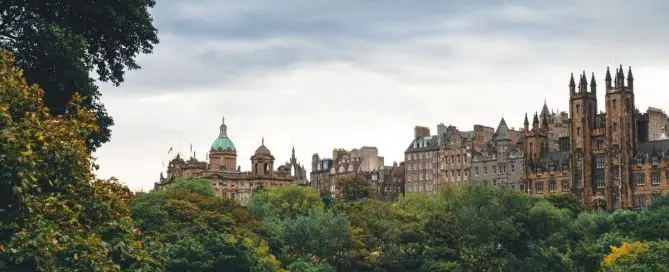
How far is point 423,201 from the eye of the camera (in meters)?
125

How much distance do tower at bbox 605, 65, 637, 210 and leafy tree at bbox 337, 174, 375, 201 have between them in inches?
1549

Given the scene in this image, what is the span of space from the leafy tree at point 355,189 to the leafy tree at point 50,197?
143 meters

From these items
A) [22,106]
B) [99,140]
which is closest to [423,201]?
[99,140]

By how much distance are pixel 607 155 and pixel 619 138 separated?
2864 mm

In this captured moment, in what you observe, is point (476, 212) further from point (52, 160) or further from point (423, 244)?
point (52, 160)

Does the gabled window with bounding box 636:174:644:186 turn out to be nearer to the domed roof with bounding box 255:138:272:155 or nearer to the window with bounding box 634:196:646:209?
the window with bounding box 634:196:646:209

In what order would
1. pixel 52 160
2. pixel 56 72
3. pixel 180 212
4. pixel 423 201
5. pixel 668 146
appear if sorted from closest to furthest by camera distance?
pixel 52 160 < pixel 56 72 < pixel 180 212 < pixel 423 201 < pixel 668 146

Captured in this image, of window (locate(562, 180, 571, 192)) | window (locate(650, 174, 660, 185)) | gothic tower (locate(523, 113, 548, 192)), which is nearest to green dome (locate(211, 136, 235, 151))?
gothic tower (locate(523, 113, 548, 192))

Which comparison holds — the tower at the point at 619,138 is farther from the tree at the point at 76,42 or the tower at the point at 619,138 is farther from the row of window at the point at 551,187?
the tree at the point at 76,42

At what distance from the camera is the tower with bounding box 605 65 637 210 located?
140250mm

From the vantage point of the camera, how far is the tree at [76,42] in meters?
28.9

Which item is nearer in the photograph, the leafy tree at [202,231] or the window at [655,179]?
the leafy tree at [202,231]

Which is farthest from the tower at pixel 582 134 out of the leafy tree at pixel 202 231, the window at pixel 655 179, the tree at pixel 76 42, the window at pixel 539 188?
the tree at pixel 76 42

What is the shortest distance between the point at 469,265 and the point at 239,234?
65.7 ft
